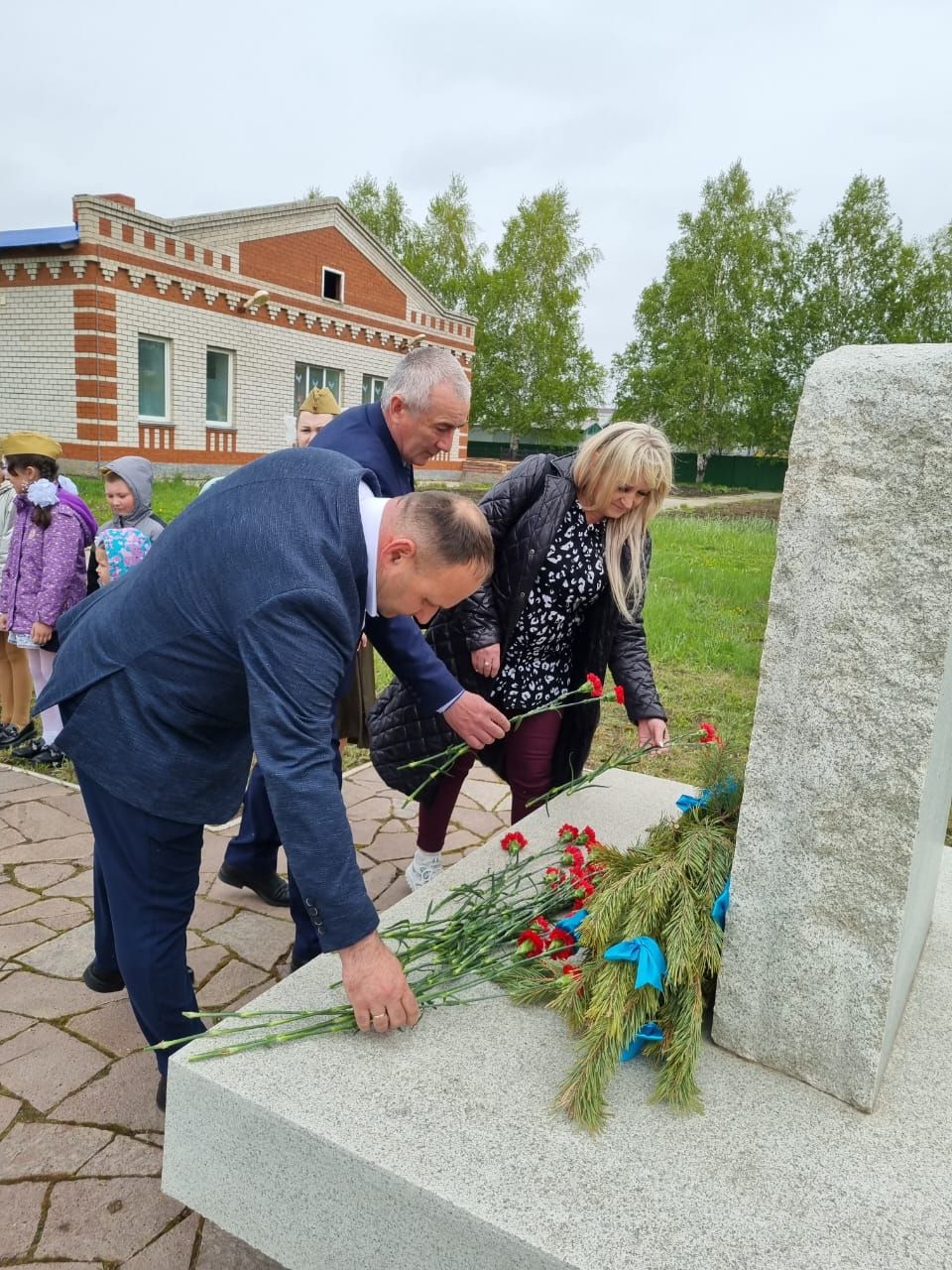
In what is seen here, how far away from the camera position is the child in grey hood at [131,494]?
4.46 metres

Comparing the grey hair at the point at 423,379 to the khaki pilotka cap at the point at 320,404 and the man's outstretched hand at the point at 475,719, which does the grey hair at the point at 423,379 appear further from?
the khaki pilotka cap at the point at 320,404

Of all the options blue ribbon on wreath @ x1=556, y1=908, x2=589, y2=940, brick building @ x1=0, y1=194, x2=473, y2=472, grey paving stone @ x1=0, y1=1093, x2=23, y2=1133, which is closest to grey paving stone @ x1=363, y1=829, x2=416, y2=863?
grey paving stone @ x1=0, y1=1093, x2=23, y2=1133

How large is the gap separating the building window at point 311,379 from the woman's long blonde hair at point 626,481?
1920cm

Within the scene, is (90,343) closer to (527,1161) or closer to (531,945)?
(531,945)

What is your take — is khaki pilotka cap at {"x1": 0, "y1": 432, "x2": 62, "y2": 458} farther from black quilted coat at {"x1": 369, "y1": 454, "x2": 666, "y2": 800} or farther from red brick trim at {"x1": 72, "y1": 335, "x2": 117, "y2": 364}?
red brick trim at {"x1": 72, "y1": 335, "x2": 117, "y2": 364}

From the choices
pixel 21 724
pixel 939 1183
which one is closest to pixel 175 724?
pixel 939 1183

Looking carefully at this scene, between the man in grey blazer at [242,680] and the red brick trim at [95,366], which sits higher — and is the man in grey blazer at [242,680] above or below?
below

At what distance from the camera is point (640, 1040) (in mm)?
1743

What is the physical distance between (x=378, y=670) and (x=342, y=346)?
1762 cm

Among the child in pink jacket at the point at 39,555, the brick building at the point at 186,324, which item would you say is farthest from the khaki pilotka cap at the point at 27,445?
the brick building at the point at 186,324

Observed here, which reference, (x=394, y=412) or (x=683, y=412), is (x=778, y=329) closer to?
(x=683, y=412)

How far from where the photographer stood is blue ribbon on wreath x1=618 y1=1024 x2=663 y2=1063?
170 cm

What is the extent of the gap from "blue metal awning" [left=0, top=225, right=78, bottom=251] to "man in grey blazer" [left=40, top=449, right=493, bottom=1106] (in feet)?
54.2

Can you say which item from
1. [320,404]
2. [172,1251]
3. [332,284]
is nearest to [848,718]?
[172,1251]
